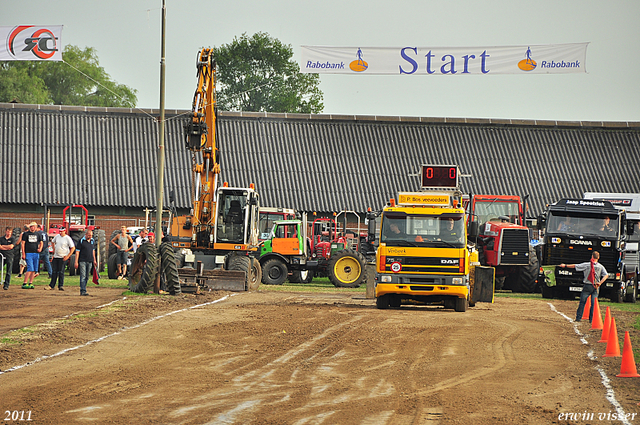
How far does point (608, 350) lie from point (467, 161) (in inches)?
1374

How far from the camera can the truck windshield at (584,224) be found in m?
→ 26.3

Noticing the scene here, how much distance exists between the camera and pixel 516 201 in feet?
101

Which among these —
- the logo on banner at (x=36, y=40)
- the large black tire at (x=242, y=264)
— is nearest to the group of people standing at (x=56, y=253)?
the large black tire at (x=242, y=264)

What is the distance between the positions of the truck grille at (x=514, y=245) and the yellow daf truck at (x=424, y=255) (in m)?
9.19

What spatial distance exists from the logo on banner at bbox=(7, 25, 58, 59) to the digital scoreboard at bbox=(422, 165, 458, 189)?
1841cm

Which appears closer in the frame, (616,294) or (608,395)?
(608,395)

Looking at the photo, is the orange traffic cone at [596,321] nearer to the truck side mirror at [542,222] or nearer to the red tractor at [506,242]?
the truck side mirror at [542,222]

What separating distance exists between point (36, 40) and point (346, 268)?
16999 millimetres

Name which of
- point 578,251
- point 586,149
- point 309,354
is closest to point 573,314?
point 578,251

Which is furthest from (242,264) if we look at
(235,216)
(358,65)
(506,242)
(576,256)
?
(358,65)

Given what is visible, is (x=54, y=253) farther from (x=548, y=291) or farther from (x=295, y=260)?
(x=548, y=291)

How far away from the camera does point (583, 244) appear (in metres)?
26.4

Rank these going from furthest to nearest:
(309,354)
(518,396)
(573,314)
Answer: (573,314), (309,354), (518,396)

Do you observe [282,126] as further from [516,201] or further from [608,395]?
[608,395]
